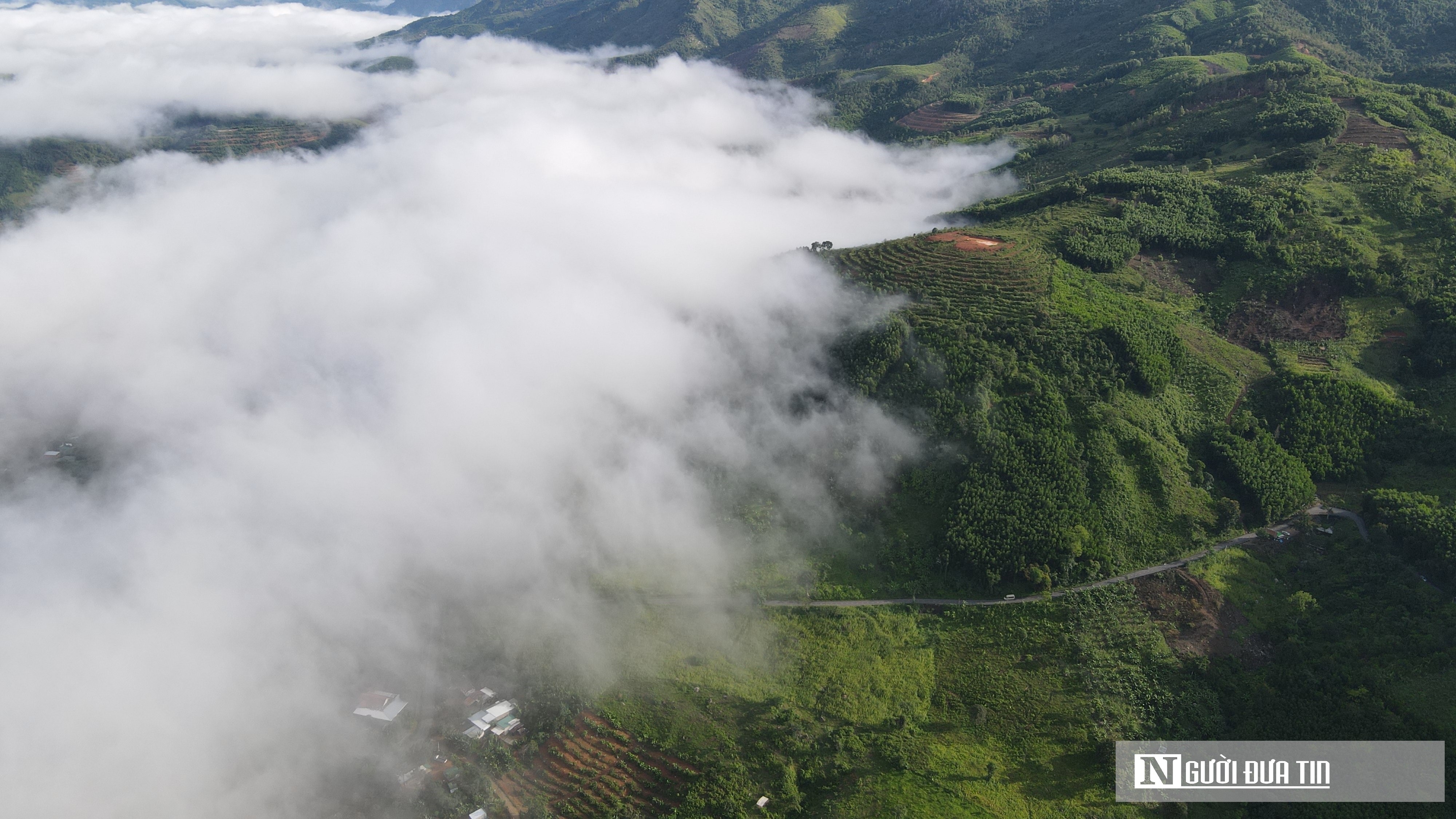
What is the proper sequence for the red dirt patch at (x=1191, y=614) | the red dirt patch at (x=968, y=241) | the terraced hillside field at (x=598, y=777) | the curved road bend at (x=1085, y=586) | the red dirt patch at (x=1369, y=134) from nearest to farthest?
the terraced hillside field at (x=598, y=777)
the red dirt patch at (x=1191, y=614)
the curved road bend at (x=1085, y=586)
the red dirt patch at (x=968, y=241)
the red dirt patch at (x=1369, y=134)

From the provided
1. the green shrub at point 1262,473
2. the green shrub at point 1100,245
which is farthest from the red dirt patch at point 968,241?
the green shrub at point 1262,473

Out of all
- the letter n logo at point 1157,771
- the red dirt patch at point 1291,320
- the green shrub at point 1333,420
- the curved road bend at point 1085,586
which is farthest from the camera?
the red dirt patch at point 1291,320

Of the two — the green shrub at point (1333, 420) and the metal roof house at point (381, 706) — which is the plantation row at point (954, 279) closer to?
the green shrub at point (1333, 420)

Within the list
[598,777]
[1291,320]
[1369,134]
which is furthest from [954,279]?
[1369,134]

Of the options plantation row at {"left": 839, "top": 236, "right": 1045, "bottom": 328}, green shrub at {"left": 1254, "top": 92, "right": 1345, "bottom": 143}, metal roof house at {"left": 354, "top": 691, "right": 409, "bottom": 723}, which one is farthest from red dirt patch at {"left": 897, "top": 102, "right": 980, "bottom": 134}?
metal roof house at {"left": 354, "top": 691, "right": 409, "bottom": 723}

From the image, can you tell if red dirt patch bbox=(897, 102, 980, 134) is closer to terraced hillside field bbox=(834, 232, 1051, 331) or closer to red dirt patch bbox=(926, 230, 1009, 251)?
red dirt patch bbox=(926, 230, 1009, 251)

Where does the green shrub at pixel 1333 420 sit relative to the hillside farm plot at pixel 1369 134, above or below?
below
